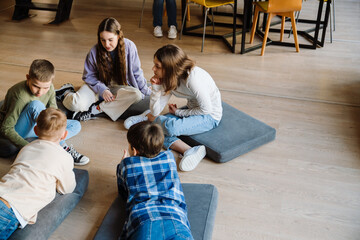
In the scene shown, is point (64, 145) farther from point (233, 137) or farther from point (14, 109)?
point (233, 137)

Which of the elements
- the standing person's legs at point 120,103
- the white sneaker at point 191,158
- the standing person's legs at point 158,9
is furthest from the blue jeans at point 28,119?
the standing person's legs at point 158,9

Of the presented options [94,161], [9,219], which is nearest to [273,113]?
[94,161]

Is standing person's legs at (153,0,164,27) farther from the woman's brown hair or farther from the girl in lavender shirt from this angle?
the woman's brown hair

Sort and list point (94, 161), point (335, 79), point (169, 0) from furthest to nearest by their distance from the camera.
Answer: point (169, 0) → point (335, 79) → point (94, 161)

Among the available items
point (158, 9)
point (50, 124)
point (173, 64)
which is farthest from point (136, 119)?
point (158, 9)

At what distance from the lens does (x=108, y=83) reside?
9.92 feet

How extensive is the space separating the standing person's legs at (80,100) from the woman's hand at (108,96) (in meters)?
0.14

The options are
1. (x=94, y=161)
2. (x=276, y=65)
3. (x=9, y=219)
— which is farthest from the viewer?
(x=276, y=65)

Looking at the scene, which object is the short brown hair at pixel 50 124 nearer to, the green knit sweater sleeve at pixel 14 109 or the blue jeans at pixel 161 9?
the green knit sweater sleeve at pixel 14 109

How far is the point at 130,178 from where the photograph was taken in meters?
1.84

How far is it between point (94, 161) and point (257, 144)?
1118 millimetres

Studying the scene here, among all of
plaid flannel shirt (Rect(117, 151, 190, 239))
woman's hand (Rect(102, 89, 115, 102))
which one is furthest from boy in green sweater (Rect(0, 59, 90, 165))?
plaid flannel shirt (Rect(117, 151, 190, 239))

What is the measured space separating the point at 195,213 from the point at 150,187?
13.5 inches

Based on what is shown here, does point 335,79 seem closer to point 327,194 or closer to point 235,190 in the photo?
point 327,194
